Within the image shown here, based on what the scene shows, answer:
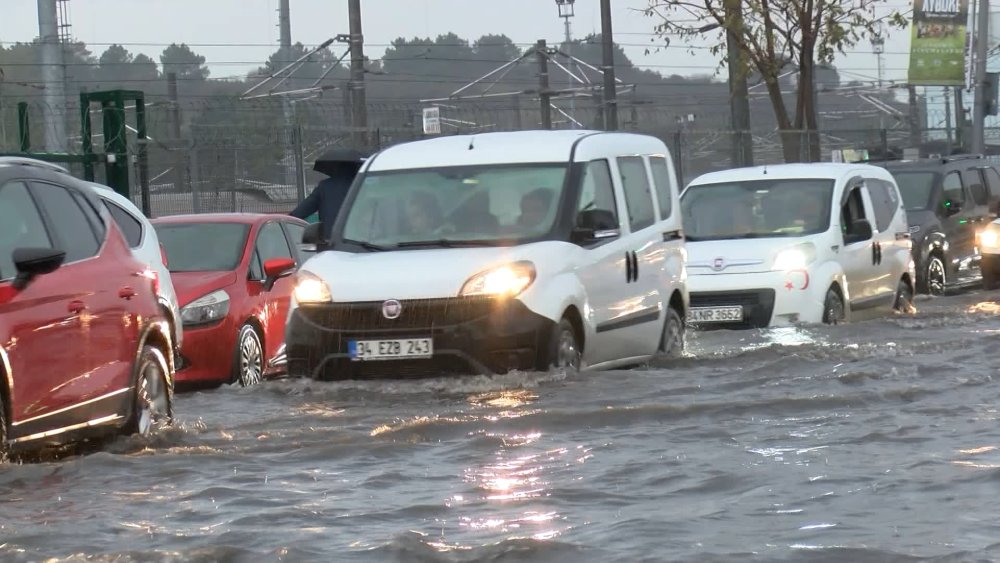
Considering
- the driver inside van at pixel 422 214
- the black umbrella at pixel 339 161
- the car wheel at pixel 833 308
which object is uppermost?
the black umbrella at pixel 339 161

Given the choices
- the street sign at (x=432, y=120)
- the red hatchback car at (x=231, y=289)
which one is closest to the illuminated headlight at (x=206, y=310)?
the red hatchback car at (x=231, y=289)

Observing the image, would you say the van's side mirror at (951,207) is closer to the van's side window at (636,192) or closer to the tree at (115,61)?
the van's side window at (636,192)

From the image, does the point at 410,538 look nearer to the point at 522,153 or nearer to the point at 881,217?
the point at 522,153

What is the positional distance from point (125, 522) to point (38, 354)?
132 centimetres

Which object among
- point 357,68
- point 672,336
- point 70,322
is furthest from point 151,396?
point 357,68

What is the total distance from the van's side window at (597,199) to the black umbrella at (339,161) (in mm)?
3202

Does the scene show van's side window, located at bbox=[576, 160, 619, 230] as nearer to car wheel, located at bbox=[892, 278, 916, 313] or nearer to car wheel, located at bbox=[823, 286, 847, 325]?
car wheel, located at bbox=[823, 286, 847, 325]

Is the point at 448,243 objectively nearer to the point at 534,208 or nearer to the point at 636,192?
the point at 534,208

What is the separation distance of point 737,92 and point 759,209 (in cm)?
1567

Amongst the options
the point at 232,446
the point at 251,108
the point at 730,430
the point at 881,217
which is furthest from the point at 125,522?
the point at 251,108

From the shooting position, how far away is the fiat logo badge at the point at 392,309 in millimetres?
11094

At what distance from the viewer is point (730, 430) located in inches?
358

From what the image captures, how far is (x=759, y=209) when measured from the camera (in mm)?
16688

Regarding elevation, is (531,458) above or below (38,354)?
below
